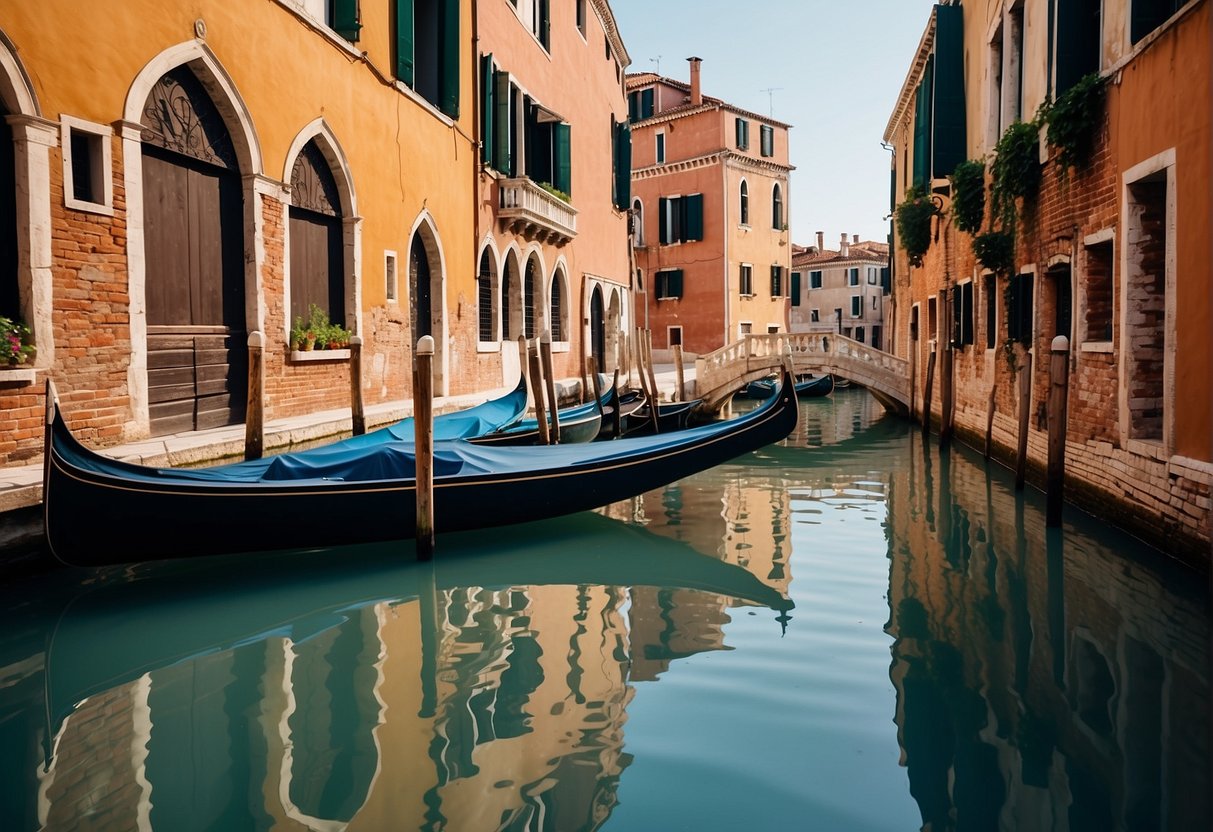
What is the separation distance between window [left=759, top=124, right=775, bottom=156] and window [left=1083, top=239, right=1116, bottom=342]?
15.8m

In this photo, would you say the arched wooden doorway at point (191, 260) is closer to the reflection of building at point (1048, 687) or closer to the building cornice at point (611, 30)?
the reflection of building at point (1048, 687)

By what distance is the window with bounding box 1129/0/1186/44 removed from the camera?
16.5 feet

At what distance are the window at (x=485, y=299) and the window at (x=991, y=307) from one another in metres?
5.30

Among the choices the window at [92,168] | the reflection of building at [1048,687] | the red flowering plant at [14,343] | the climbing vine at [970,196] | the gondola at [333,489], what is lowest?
the reflection of building at [1048,687]

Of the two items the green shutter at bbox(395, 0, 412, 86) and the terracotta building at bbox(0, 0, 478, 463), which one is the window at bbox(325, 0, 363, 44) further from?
the green shutter at bbox(395, 0, 412, 86)

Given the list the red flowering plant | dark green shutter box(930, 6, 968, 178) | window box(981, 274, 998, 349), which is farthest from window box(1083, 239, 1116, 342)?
the red flowering plant

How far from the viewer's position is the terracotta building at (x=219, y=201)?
15.2 feet

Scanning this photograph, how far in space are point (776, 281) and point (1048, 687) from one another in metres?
19.5

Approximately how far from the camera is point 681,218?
20938 mm

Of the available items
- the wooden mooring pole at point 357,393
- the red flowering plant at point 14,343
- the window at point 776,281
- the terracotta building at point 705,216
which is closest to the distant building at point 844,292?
the window at point 776,281

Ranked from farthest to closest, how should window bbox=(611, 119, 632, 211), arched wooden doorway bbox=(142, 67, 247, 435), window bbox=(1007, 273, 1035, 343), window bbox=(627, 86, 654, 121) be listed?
window bbox=(627, 86, 654, 121)
window bbox=(611, 119, 632, 211)
window bbox=(1007, 273, 1035, 343)
arched wooden doorway bbox=(142, 67, 247, 435)

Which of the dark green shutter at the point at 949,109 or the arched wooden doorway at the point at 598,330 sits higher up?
the dark green shutter at the point at 949,109

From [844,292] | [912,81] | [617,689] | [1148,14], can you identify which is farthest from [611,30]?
[844,292]

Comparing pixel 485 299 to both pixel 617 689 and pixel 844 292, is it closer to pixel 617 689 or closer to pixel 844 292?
pixel 617 689
